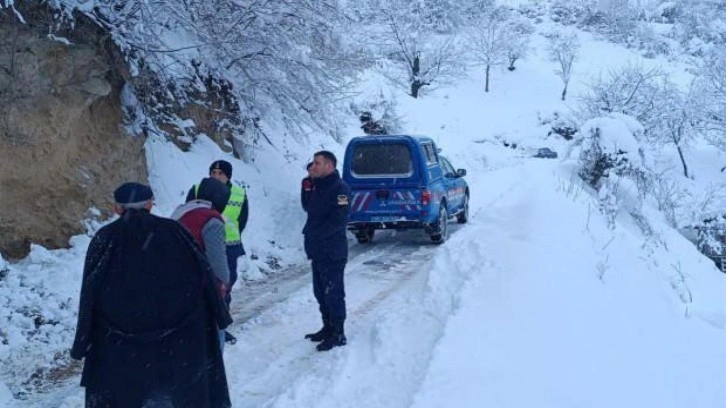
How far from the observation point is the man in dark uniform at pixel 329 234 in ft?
19.0

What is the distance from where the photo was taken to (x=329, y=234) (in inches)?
228

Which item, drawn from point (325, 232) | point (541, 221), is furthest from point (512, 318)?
point (541, 221)

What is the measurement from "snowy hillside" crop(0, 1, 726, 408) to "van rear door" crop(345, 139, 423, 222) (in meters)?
→ 0.71

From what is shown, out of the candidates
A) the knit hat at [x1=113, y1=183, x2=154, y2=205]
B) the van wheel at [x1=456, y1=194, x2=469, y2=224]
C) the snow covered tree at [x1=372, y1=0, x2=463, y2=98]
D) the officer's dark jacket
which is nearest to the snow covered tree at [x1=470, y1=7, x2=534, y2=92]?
the snow covered tree at [x1=372, y1=0, x2=463, y2=98]

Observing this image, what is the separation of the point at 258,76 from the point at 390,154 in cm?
278

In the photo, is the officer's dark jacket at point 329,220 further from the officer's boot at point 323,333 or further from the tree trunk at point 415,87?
the tree trunk at point 415,87

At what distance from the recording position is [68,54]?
8.05 meters

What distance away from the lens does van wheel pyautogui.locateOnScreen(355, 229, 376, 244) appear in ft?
40.0

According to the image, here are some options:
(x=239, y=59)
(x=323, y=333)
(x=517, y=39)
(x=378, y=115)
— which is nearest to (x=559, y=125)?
(x=517, y=39)

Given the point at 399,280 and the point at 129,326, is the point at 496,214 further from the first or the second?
the point at 129,326

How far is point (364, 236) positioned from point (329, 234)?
652cm

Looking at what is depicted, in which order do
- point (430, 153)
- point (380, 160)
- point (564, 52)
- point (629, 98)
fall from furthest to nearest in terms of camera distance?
point (564, 52)
point (629, 98)
point (430, 153)
point (380, 160)

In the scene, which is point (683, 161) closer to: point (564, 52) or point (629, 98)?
point (629, 98)

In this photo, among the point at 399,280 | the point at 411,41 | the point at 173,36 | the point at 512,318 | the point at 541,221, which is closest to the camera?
the point at 512,318
